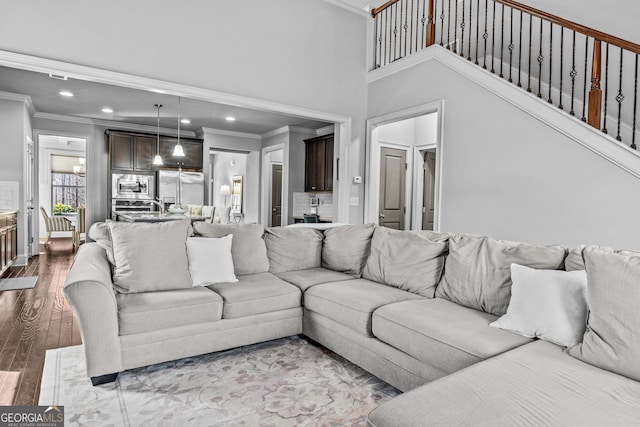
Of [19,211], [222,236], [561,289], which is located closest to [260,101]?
[222,236]

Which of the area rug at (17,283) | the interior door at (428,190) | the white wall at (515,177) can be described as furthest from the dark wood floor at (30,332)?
the interior door at (428,190)

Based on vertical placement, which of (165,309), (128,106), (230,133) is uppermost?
(128,106)

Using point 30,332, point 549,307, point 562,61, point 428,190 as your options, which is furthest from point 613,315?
point 428,190

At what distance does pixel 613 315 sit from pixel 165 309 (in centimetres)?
233

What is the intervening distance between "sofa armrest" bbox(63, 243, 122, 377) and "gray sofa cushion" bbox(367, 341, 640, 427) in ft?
5.43

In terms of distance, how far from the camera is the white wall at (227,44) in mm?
3441

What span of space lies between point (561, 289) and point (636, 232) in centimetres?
161

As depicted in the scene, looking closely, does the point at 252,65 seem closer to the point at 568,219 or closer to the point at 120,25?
the point at 120,25

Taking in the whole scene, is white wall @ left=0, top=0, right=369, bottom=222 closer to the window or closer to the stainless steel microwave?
the stainless steel microwave

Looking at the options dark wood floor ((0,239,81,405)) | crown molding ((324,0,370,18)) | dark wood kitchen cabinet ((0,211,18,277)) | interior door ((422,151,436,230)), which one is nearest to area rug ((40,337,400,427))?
dark wood floor ((0,239,81,405))

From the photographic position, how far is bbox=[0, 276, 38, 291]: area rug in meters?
4.52

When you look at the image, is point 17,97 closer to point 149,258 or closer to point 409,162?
point 149,258

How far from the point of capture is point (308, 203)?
816 centimetres

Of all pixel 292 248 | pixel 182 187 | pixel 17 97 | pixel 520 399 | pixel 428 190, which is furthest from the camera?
pixel 182 187
